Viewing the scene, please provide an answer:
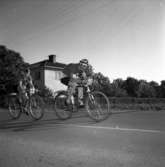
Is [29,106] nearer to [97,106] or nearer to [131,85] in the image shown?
[97,106]

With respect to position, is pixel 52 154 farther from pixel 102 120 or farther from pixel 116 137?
pixel 102 120

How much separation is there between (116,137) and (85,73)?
2.69 metres

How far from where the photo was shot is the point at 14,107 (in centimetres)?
688

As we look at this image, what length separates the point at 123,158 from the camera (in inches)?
96.8

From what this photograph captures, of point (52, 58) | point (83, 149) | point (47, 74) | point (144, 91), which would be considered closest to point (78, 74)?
point (83, 149)

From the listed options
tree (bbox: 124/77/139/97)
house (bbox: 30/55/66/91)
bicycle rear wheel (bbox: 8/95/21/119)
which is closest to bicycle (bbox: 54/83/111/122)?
bicycle rear wheel (bbox: 8/95/21/119)

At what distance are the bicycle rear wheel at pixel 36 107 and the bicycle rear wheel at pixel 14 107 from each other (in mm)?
716

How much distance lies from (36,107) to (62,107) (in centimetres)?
83

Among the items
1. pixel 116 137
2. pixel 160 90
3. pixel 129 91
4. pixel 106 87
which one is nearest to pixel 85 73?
pixel 116 137

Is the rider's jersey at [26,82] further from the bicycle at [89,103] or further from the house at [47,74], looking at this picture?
the house at [47,74]

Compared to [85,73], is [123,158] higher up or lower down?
lower down

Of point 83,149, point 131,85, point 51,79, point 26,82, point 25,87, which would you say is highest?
point 131,85

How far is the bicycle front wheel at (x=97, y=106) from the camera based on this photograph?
5402mm

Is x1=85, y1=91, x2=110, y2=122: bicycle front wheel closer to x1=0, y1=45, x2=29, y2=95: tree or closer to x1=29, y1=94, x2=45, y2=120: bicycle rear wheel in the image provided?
x1=29, y1=94, x2=45, y2=120: bicycle rear wheel
